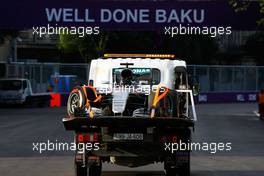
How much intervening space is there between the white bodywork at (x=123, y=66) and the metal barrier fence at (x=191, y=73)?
33.5m

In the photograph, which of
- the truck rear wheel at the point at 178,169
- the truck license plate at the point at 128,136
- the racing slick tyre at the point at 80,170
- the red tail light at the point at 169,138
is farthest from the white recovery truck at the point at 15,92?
the red tail light at the point at 169,138

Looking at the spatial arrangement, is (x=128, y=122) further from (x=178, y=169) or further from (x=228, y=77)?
(x=228, y=77)

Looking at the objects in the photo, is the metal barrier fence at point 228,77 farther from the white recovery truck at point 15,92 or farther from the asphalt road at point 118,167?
the asphalt road at point 118,167

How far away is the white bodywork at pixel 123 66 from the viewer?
13.9 metres

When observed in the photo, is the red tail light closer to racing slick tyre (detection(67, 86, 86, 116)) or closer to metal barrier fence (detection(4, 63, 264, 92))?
racing slick tyre (detection(67, 86, 86, 116))

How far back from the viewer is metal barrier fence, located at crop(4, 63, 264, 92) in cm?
4984

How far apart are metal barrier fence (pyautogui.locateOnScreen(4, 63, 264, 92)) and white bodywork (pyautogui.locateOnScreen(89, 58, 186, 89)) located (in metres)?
33.5

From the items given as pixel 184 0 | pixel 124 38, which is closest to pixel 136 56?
pixel 184 0

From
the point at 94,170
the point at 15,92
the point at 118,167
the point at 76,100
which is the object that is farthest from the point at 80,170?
the point at 15,92

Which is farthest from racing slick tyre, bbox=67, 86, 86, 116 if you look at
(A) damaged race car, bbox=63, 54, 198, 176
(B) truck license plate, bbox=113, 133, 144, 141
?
(B) truck license plate, bbox=113, 133, 144, 141

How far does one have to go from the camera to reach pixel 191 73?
181ft

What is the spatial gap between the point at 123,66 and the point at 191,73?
41.4 m

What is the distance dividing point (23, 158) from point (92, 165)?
4.80 meters

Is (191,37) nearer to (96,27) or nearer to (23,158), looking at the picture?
(96,27)
